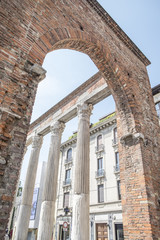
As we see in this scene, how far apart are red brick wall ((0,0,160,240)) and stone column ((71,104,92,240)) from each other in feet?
8.17

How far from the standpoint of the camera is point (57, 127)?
40.7 feet

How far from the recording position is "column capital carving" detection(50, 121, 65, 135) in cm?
1225

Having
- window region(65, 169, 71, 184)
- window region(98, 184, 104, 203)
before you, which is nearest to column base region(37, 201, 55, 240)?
window region(98, 184, 104, 203)

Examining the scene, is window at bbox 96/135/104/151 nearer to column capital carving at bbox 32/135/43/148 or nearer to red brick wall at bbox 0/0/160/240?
column capital carving at bbox 32/135/43/148

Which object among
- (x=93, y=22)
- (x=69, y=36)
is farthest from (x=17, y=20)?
(x=93, y=22)

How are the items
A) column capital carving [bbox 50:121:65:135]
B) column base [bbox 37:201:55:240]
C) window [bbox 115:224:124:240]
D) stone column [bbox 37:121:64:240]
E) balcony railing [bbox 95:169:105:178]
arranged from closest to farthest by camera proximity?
column base [bbox 37:201:55:240] → stone column [bbox 37:121:64:240] → column capital carving [bbox 50:121:65:135] → window [bbox 115:224:124:240] → balcony railing [bbox 95:169:105:178]

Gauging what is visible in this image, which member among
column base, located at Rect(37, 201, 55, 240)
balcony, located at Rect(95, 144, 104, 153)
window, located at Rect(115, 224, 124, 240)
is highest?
balcony, located at Rect(95, 144, 104, 153)

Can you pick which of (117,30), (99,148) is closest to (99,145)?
(99,148)

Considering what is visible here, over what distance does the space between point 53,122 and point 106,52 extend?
7436mm

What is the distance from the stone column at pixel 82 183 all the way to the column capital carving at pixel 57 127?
96.0 inches

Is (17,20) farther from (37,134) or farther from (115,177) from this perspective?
(115,177)

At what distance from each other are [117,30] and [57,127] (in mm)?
7167

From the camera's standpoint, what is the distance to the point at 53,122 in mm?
12898

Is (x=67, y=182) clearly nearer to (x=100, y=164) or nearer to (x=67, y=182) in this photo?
(x=67, y=182)
